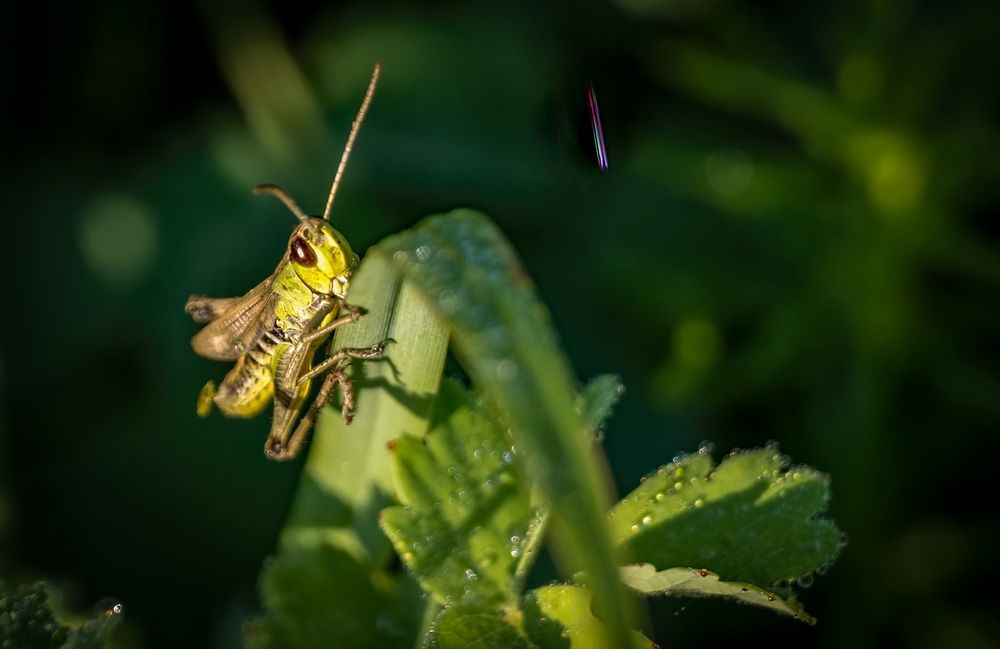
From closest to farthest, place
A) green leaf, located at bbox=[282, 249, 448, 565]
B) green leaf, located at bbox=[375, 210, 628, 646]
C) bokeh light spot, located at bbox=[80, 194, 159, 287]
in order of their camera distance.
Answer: green leaf, located at bbox=[375, 210, 628, 646], green leaf, located at bbox=[282, 249, 448, 565], bokeh light spot, located at bbox=[80, 194, 159, 287]

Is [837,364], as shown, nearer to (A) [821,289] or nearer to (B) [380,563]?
(A) [821,289]

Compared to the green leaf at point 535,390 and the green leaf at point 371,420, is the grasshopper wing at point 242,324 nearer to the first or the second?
the green leaf at point 371,420

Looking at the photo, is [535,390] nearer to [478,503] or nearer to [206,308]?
[478,503]

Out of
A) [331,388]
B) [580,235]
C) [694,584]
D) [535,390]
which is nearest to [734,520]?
[694,584]

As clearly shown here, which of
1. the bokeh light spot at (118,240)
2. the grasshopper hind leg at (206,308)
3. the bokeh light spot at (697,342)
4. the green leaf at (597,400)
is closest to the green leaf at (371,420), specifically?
the green leaf at (597,400)

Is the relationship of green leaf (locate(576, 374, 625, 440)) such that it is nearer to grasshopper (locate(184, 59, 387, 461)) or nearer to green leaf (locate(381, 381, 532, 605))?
green leaf (locate(381, 381, 532, 605))

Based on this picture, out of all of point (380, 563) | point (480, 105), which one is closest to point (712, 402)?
point (480, 105)

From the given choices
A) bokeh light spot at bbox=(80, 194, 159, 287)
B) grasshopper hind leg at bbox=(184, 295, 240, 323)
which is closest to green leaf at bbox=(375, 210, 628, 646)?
grasshopper hind leg at bbox=(184, 295, 240, 323)
